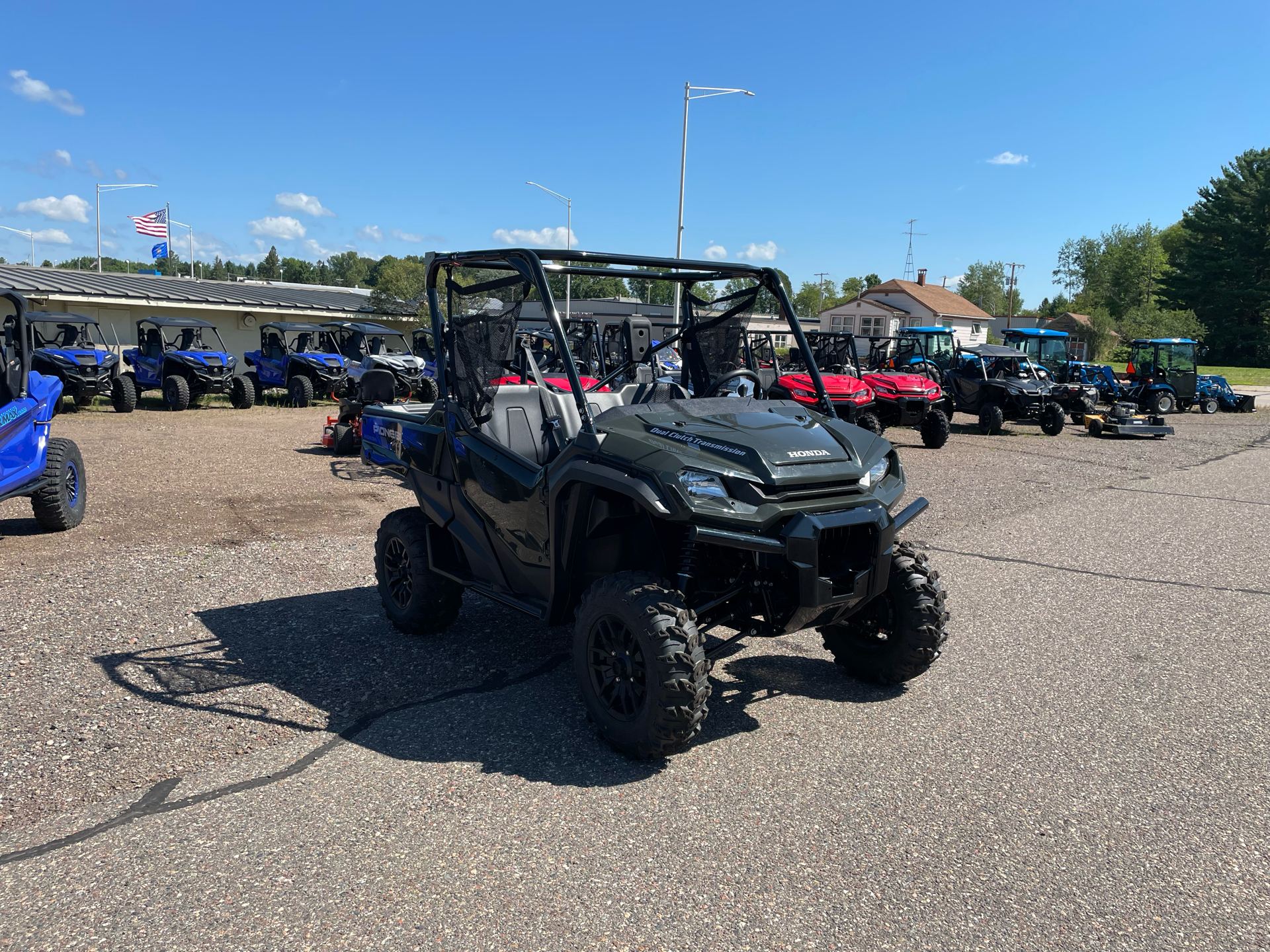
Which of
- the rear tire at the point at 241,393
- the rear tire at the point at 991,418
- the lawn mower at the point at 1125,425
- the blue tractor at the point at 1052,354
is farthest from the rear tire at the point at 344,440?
the blue tractor at the point at 1052,354

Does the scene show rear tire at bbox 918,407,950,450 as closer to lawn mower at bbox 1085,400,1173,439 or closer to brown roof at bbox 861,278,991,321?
lawn mower at bbox 1085,400,1173,439

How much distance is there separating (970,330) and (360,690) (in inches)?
2663

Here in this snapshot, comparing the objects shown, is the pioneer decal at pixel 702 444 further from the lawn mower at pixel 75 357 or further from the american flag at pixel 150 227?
the american flag at pixel 150 227

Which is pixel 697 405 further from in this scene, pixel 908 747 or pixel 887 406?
pixel 887 406

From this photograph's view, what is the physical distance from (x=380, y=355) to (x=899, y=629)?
1851cm

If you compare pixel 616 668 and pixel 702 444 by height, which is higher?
pixel 702 444

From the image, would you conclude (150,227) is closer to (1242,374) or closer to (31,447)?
(31,447)

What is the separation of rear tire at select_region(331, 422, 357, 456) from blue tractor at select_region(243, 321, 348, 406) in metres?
6.95

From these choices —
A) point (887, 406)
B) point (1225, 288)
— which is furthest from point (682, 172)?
point (1225, 288)

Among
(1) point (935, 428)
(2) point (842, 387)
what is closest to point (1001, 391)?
(1) point (935, 428)

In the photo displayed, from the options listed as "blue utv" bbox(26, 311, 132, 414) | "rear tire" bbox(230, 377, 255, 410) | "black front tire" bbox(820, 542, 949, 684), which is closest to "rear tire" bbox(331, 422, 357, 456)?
"blue utv" bbox(26, 311, 132, 414)

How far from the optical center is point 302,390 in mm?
20406

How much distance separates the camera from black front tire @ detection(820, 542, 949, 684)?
412 cm

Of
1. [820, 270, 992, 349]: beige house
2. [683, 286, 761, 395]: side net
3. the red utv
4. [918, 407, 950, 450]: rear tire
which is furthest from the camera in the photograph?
[820, 270, 992, 349]: beige house
